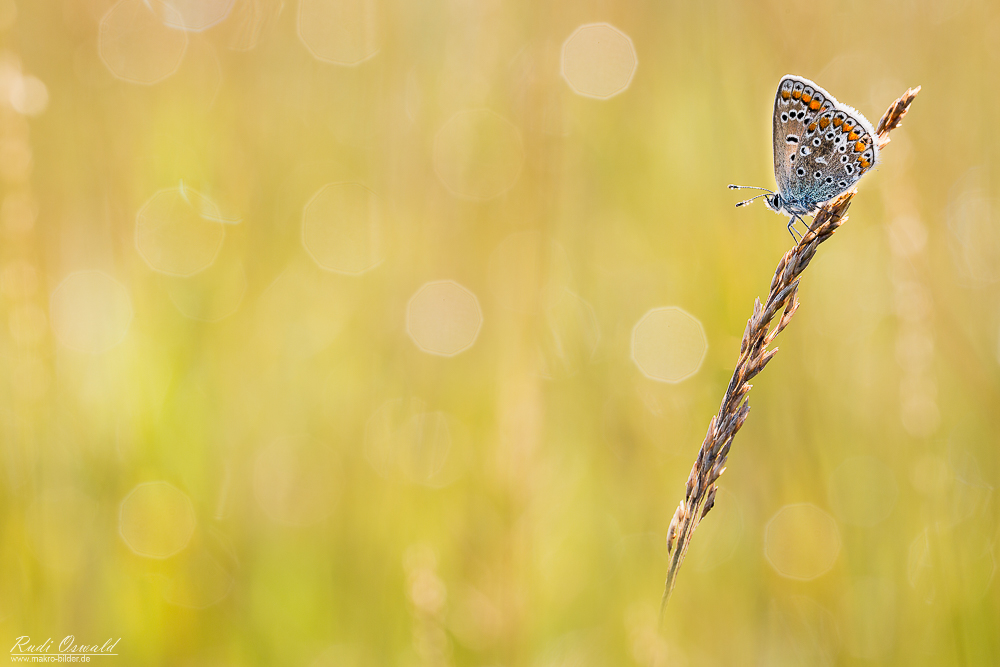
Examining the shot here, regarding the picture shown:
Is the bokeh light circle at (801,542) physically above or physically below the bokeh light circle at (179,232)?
below

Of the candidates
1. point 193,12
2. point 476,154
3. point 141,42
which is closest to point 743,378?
point 476,154

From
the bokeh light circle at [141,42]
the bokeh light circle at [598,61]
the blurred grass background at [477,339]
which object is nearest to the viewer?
the blurred grass background at [477,339]

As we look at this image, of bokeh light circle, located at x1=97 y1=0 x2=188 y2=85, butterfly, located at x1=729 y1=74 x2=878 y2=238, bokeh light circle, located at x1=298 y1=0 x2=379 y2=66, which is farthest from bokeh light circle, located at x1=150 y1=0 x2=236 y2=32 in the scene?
butterfly, located at x1=729 y1=74 x2=878 y2=238

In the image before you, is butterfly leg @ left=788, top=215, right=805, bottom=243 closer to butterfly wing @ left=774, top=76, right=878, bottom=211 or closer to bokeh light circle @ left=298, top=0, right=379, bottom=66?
butterfly wing @ left=774, top=76, right=878, bottom=211

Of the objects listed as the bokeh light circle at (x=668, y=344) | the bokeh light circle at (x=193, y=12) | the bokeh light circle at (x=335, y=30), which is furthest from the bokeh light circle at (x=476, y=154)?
the bokeh light circle at (x=193, y=12)

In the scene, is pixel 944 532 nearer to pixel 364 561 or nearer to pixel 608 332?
pixel 608 332

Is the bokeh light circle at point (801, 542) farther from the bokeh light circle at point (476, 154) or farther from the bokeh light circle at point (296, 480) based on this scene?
the bokeh light circle at point (476, 154)

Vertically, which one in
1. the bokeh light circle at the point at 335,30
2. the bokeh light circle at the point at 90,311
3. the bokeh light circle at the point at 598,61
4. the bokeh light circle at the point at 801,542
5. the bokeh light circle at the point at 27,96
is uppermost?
the bokeh light circle at the point at 335,30
